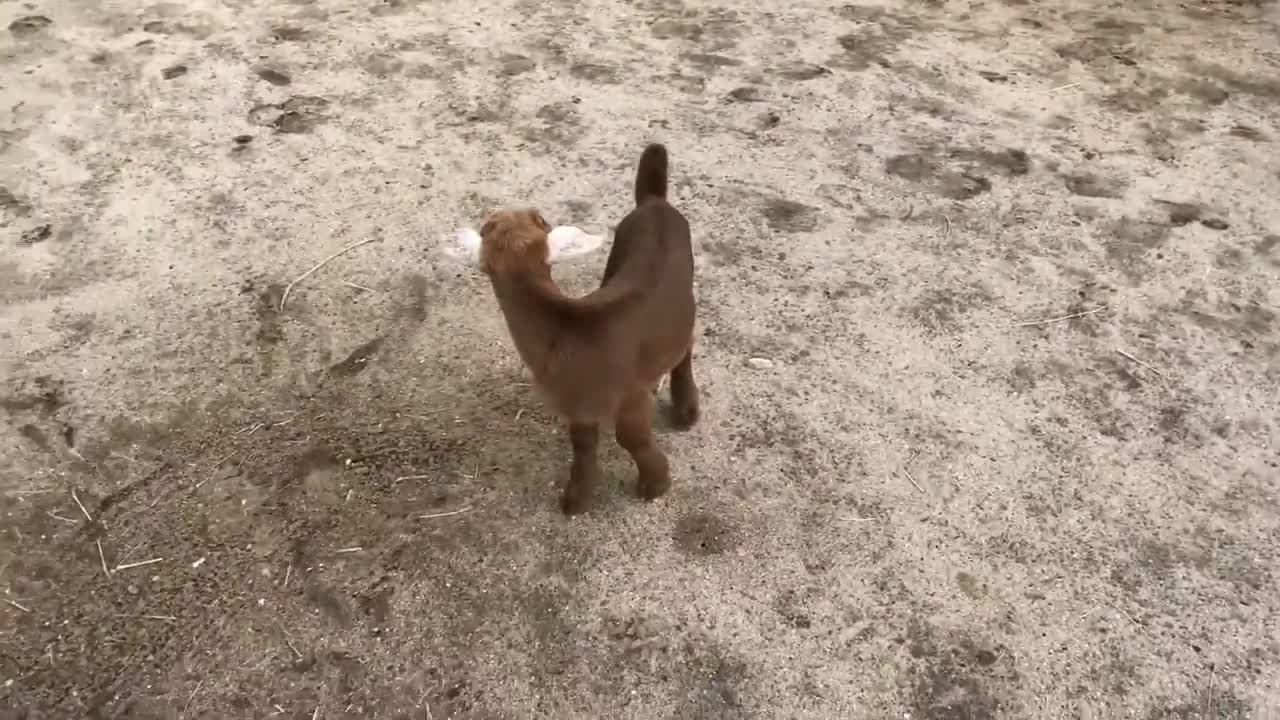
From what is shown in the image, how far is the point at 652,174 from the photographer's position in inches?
84.6

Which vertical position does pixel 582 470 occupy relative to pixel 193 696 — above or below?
above

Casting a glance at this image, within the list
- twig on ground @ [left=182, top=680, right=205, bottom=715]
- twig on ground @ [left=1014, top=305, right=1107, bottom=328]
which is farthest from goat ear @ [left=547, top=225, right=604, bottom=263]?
twig on ground @ [left=1014, top=305, right=1107, bottom=328]

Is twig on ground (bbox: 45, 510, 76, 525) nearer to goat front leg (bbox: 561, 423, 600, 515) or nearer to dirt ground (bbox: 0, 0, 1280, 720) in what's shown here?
dirt ground (bbox: 0, 0, 1280, 720)

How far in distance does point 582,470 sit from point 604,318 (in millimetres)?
457

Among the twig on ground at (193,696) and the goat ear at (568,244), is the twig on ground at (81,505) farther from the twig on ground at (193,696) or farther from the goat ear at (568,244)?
the goat ear at (568,244)

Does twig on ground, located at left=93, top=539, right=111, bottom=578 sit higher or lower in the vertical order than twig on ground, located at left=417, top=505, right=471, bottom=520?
lower

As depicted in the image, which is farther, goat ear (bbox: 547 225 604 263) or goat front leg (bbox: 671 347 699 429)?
goat front leg (bbox: 671 347 699 429)

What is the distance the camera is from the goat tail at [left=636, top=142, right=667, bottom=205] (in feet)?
6.94

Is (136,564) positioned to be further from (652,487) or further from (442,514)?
(652,487)

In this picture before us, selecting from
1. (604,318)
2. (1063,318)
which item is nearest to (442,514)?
(604,318)

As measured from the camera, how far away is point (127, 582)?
206 centimetres

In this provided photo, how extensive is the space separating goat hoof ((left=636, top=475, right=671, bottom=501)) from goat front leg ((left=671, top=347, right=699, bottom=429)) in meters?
0.20

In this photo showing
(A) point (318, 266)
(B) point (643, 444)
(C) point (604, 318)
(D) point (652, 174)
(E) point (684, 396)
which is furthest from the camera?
(A) point (318, 266)

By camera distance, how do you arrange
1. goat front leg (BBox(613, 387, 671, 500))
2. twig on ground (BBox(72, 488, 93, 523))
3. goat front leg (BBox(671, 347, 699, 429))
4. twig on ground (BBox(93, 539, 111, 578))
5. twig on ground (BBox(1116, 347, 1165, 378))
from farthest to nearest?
twig on ground (BBox(1116, 347, 1165, 378))
goat front leg (BBox(671, 347, 699, 429))
twig on ground (BBox(72, 488, 93, 523))
twig on ground (BBox(93, 539, 111, 578))
goat front leg (BBox(613, 387, 671, 500))
